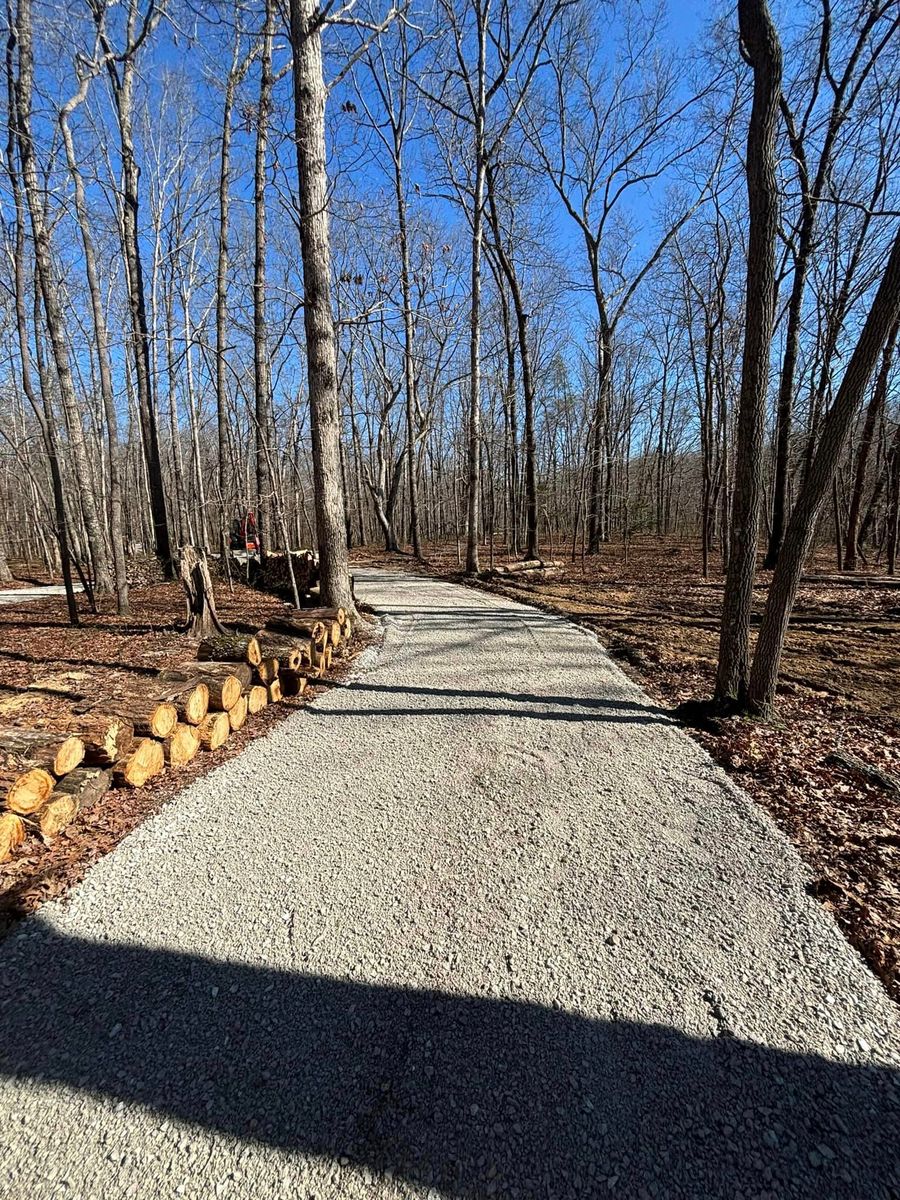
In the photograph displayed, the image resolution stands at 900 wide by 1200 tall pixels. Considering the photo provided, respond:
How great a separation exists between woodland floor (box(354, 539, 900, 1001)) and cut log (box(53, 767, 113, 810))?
415 cm

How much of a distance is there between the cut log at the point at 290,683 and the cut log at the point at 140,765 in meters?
1.58

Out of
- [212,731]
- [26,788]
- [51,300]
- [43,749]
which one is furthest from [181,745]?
[51,300]

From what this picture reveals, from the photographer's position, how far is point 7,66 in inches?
308

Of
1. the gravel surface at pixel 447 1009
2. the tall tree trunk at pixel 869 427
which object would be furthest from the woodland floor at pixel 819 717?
the tall tree trunk at pixel 869 427

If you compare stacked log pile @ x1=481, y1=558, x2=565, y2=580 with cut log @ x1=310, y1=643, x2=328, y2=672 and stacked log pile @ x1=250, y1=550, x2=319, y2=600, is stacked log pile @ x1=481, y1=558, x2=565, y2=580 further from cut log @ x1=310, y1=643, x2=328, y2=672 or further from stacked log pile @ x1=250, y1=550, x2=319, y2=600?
cut log @ x1=310, y1=643, x2=328, y2=672

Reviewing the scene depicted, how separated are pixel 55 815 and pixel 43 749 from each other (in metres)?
0.40

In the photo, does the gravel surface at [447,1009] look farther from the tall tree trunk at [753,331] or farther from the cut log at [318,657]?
the cut log at [318,657]

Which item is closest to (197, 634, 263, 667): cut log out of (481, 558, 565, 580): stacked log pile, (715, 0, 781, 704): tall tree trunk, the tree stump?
the tree stump

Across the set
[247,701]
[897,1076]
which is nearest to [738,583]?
[897,1076]

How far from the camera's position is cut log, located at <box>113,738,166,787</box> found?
129 inches

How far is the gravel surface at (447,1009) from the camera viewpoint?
143cm

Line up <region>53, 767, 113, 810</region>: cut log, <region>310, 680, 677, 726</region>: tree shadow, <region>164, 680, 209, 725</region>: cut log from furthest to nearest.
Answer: <region>310, 680, 677, 726</region>: tree shadow
<region>164, 680, 209, 725</region>: cut log
<region>53, 767, 113, 810</region>: cut log

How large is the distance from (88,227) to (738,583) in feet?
39.6

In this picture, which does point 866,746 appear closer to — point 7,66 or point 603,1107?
point 603,1107
